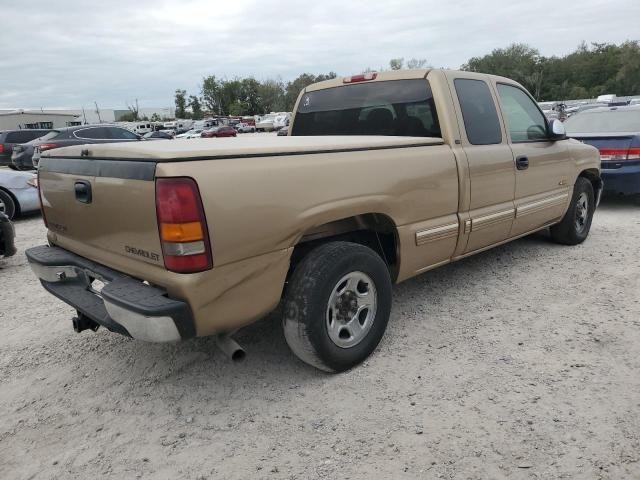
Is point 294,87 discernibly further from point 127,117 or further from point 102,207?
point 102,207

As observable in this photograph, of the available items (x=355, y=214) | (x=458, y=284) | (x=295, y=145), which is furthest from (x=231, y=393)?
(x=458, y=284)

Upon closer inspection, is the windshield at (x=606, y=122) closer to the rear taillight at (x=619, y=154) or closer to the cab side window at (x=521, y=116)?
the rear taillight at (x=619, y=154)

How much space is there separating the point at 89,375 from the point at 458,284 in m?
3.13

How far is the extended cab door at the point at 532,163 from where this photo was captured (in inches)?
171

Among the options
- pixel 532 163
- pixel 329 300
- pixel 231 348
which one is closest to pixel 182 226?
pixel 231 348

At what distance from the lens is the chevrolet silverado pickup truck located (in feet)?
7.52

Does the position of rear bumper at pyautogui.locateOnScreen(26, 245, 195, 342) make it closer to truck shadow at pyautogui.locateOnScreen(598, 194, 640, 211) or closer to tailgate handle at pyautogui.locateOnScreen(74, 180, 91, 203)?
tailgate handle at pyautogui.locateOnScreen(74, 180, 91, 203)

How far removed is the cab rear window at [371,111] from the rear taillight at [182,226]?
85.5 inches

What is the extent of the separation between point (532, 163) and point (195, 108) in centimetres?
9451

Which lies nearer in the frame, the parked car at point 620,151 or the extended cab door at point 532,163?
the extended cab door at point 532,163

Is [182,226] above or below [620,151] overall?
above

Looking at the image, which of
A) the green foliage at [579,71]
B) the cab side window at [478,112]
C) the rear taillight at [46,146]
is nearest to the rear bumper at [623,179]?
the cab side window at [478,112]

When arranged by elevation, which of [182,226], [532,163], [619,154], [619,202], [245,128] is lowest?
[619,202]

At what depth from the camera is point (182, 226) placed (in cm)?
223
